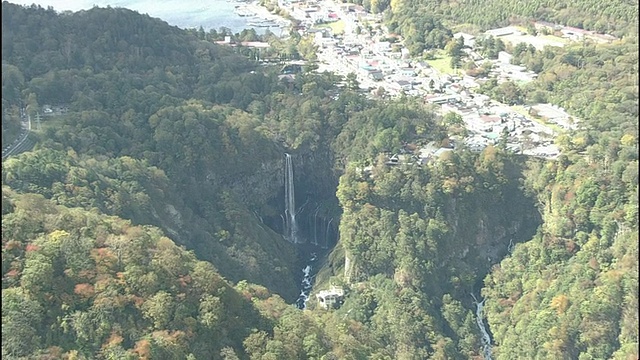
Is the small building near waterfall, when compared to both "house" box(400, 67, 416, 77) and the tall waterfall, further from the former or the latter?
"house" box(400, 67, 416, 77)

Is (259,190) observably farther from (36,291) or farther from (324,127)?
(36,291)

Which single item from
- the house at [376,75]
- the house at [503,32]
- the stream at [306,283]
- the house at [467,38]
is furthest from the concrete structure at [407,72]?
the stream at [306,283]

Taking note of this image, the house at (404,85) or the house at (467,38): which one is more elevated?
the house at (467,38)

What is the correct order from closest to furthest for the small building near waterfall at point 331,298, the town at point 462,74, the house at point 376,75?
the small building near waterfall at point 331,298, the town at point 462,74, the house at point 376,75

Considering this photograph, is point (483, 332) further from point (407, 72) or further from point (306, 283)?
point (407, 72)

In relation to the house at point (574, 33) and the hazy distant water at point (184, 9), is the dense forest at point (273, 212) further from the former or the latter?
the hazy distant water at point (184, 9)

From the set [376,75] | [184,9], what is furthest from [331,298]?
[184,9]
